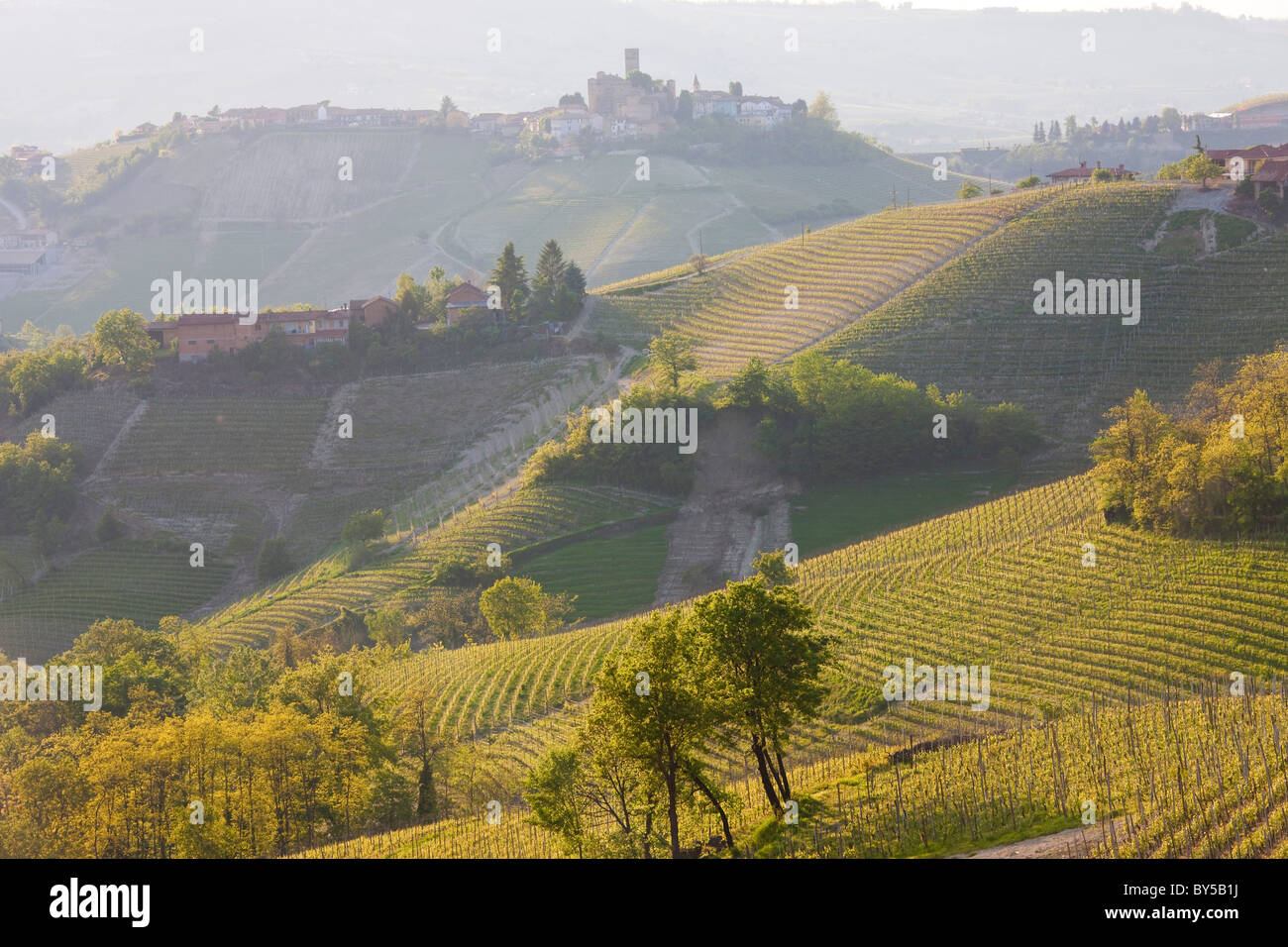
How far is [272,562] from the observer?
66000mm

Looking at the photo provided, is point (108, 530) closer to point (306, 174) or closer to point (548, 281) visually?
point (548, 281)

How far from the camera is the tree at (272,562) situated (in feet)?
216

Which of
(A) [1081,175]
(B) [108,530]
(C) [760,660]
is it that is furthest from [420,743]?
(A) [1081,175]

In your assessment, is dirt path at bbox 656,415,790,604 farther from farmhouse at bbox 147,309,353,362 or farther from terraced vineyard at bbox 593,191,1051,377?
farmhouse at bbox 147,309,353,362

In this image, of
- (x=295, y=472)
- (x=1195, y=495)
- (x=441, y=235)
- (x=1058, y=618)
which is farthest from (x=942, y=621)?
(x=441, y=235)

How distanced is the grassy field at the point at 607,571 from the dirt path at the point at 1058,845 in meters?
33.8

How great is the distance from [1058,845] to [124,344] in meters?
79.8

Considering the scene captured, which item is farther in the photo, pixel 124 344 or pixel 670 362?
pixel 124 344

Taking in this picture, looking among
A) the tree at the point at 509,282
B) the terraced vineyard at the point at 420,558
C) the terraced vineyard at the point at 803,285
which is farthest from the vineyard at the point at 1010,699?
the tree at the point at 509,282

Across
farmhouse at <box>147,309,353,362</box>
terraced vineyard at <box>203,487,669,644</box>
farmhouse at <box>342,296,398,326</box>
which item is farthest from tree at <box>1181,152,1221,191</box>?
farmhouse at <box>147,309,353,362</box>

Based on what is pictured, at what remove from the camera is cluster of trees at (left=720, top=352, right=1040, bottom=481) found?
62.3 meters

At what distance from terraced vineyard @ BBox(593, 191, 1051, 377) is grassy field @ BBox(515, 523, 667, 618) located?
1862 cm

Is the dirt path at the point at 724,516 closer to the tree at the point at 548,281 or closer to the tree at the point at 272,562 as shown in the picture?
the tree at the point at 272,562

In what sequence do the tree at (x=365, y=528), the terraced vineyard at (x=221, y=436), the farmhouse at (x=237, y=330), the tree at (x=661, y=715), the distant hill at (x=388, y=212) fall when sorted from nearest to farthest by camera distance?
the tree at (x=661, y=715)
the tree at (x=365, y=528)
the terraced vineyard at (x=221, y=436)
the farmhouse at (x=237, y=330)
the distant hill at (x=388, y=212)
